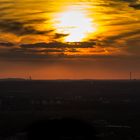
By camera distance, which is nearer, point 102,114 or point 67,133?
point 67,133

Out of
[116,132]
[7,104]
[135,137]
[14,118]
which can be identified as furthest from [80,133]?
[7,104]

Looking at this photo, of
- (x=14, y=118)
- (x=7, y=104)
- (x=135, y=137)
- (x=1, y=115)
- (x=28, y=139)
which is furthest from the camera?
(x=7, y=104)

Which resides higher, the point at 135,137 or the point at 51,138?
the point at 51,138

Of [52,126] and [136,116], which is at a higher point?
[52,126]

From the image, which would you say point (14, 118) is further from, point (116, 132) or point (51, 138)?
point (51, 138)

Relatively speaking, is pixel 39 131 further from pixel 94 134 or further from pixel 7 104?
pixel 7 104

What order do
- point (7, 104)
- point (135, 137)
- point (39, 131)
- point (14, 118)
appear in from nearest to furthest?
point (39, 131), point (135, 137), point (14, 118), point (7, 104)

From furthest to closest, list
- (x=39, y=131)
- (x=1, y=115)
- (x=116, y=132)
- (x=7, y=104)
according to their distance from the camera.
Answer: (x=7, y=104), (x=1, y=115), (x=116, y=132), (x=39, y=131)

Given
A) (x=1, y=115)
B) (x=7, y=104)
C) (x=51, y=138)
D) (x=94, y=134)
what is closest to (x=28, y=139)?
(x=51, y=138)

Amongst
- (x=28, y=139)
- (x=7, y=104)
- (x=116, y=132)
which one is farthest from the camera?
(x=7, y=104)
